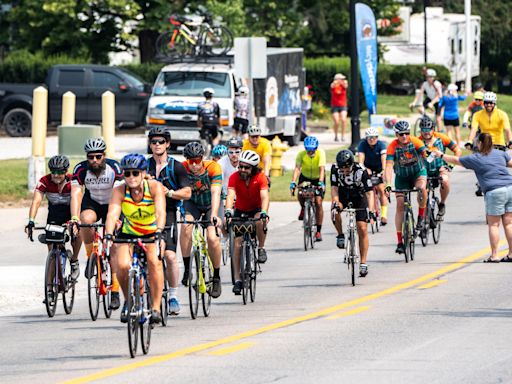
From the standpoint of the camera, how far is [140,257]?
41.4ft

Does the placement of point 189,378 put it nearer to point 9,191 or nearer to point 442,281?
point 442,281

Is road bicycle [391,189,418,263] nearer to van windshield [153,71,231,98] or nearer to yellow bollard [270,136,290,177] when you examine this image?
yellow bollard [270,136,290,177]

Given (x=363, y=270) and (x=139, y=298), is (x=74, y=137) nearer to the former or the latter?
(x=363, y=270)

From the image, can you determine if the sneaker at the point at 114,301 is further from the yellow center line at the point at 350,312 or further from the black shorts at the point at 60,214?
the yellow center line at the point at 350,312

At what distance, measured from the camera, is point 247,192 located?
16.2 meters

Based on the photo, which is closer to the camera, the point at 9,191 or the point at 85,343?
the point at 85,343

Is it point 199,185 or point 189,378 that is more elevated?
point 199,185

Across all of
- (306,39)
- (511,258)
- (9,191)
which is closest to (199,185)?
(511,258)

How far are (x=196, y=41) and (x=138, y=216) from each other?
27.2 meters

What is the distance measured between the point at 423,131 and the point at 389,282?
4.45 metres

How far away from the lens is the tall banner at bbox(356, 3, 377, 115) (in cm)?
3584

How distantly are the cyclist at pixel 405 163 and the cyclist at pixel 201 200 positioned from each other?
168 inches

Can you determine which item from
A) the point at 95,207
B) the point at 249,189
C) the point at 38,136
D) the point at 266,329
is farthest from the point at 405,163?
the point at 38,136

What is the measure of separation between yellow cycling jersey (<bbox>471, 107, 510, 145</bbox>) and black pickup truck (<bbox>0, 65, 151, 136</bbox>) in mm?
18248
